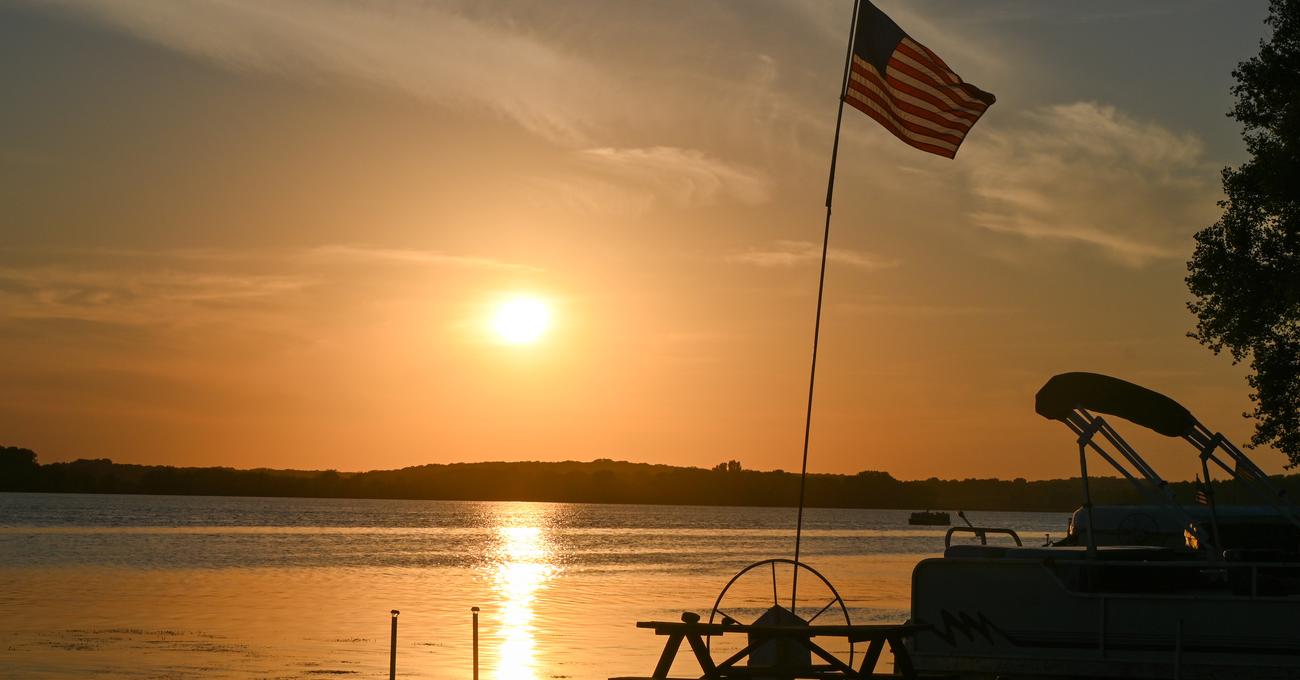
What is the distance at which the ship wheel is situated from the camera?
14.9m

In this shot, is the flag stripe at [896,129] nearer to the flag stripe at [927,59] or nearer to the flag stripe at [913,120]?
the flag stripe at [913,120]

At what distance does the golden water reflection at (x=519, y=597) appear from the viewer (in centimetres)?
3159

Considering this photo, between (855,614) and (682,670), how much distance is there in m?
19.7

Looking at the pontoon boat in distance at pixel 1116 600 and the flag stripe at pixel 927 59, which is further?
the flag stripe at pixel 927 59

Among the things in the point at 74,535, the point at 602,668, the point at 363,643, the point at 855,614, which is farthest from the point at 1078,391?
the point at 74,535

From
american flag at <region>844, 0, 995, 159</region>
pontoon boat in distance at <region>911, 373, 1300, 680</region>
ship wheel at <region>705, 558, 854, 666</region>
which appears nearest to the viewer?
ship wheel at <region>705, 558, 854, 666</region>

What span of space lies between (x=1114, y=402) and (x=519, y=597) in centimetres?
4491

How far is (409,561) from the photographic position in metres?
98.6

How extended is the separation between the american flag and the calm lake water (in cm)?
625

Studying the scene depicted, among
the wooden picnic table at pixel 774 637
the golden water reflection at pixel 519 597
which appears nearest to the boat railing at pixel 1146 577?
the wooden picnic table at pixel 774 637

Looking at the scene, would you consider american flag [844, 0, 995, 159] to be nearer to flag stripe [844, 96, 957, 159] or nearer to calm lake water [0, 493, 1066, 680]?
flag stripe [844, 96, 957, 159]

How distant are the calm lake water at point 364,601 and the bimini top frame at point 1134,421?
5025 millimetres

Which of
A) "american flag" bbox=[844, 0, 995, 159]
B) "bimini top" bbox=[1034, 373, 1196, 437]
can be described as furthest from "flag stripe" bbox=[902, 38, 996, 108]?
"bimini top" bbox=[1034, 373, 1196, 437]

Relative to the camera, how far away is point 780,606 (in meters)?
19.2
